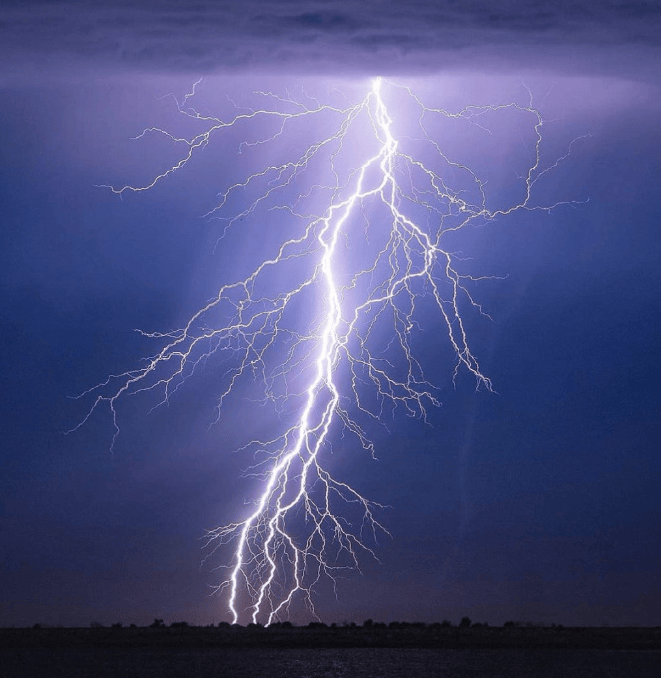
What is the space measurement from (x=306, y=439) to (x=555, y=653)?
16887 mm

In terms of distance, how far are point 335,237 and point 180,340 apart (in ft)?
9.78

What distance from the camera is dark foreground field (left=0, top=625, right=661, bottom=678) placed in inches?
1010

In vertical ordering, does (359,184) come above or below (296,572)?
above

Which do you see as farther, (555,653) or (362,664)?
(555,653)

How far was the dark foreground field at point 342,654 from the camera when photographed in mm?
25656

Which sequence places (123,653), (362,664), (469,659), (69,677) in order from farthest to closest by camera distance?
1. (123,653)
2. (469,659)
3. (362,664)
4. (69,677)

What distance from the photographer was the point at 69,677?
23.5 m

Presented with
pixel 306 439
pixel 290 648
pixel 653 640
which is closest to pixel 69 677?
pixel 306 439

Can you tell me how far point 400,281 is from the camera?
20641 millimetres

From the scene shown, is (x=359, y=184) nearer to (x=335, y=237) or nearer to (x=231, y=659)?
(x=335, y=237)

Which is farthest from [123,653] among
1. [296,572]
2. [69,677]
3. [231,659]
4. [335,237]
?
[335,237]

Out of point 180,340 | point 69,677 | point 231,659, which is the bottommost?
point 69,677

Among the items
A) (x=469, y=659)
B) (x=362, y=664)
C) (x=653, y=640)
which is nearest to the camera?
(x=362, y=664)

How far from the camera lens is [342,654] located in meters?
34.0
